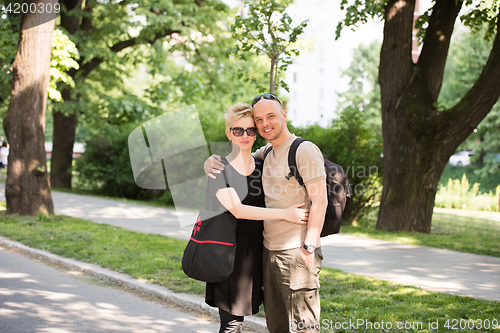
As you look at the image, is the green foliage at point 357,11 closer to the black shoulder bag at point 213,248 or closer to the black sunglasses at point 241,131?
the black sunglasses at point 241,131

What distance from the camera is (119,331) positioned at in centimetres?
442

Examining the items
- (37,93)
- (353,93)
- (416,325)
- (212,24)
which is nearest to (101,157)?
(212,24)

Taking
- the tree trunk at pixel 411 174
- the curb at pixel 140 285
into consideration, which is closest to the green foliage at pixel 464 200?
the tree trunk at pixel 411 174

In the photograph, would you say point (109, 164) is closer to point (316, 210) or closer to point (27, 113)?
point (27, 113)

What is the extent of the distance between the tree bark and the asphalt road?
253 inches

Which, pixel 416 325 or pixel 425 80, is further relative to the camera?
pixel 425 80

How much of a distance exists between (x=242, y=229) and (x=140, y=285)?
3.28 meters

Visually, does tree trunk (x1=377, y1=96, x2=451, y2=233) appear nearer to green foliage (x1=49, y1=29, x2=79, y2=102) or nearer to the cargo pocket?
the cargo pocket

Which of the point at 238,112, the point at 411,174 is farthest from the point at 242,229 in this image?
the point at 411,174

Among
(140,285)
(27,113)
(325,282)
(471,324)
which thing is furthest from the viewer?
(27,113)

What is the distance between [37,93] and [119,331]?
750 centimetres

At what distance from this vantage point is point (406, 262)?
6914 mm

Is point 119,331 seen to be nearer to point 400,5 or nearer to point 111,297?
point 111,297

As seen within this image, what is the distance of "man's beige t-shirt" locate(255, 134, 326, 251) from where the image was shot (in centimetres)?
269
